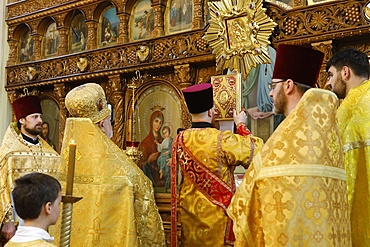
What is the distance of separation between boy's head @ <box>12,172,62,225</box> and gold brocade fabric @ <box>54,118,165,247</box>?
908 millimetres

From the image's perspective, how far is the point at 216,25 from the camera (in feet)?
17.5

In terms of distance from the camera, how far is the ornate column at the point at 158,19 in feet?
20.6

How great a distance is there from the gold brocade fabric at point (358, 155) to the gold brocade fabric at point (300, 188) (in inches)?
17.9

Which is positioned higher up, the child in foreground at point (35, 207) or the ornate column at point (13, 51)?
the ornate column at point (13, 51)

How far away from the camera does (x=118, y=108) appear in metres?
6.47

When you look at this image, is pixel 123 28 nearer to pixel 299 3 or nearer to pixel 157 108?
pixel 157 108

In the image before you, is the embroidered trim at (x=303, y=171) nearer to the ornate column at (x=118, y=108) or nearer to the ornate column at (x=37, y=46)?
the ornate column at (x=118, y=108)

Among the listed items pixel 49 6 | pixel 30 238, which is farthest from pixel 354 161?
pixel 49 6

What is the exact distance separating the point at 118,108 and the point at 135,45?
88 centimetres

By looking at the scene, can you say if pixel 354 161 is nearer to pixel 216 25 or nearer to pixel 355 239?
pixel 355 239

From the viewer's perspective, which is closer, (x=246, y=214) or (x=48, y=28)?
(x=246, y=214)

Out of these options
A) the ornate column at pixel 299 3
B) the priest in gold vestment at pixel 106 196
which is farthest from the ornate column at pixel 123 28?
the priest in gold vestment at pixel 106 196

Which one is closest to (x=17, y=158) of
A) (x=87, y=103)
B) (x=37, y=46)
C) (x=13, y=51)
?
(x=87, y=103)

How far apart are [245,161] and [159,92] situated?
3.34 metres
